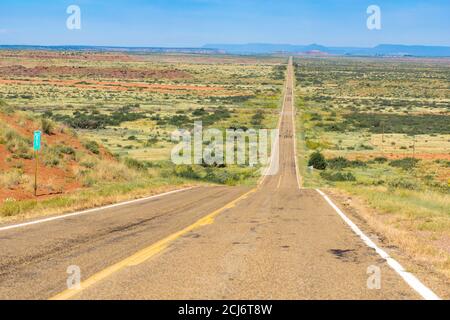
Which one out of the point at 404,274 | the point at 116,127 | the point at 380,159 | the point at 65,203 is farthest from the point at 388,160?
the point at 404,274

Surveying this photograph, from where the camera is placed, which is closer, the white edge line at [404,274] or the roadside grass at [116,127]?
the white edge line at [404,274]

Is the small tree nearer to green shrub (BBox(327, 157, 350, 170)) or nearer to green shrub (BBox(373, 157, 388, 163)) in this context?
green shrub (BBox(327, 157, 350, 170))

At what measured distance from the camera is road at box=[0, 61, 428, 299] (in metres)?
6.24

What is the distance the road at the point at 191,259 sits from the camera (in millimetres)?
6242

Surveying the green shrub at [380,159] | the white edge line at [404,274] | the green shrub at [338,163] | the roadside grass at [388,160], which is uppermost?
the white edge line at [404,274]

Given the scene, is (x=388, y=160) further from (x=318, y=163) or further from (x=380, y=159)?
(x=318, y=163)

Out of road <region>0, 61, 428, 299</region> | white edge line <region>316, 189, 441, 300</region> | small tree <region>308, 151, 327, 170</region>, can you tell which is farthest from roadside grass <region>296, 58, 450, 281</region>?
road <region>0, 61, 428, 299</region>

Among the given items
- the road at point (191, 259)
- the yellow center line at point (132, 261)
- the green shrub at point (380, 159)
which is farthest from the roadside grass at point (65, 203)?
the green shrub at point (380, 159)

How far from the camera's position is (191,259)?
26.2ft

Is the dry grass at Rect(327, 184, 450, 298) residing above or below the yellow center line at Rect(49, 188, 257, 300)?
below

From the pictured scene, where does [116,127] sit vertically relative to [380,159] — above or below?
above

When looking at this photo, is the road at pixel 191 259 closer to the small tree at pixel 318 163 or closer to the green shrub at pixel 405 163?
the small tree at pixel 318 163

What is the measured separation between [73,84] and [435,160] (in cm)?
12104

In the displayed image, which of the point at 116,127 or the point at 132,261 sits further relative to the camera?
the point at 116,127
